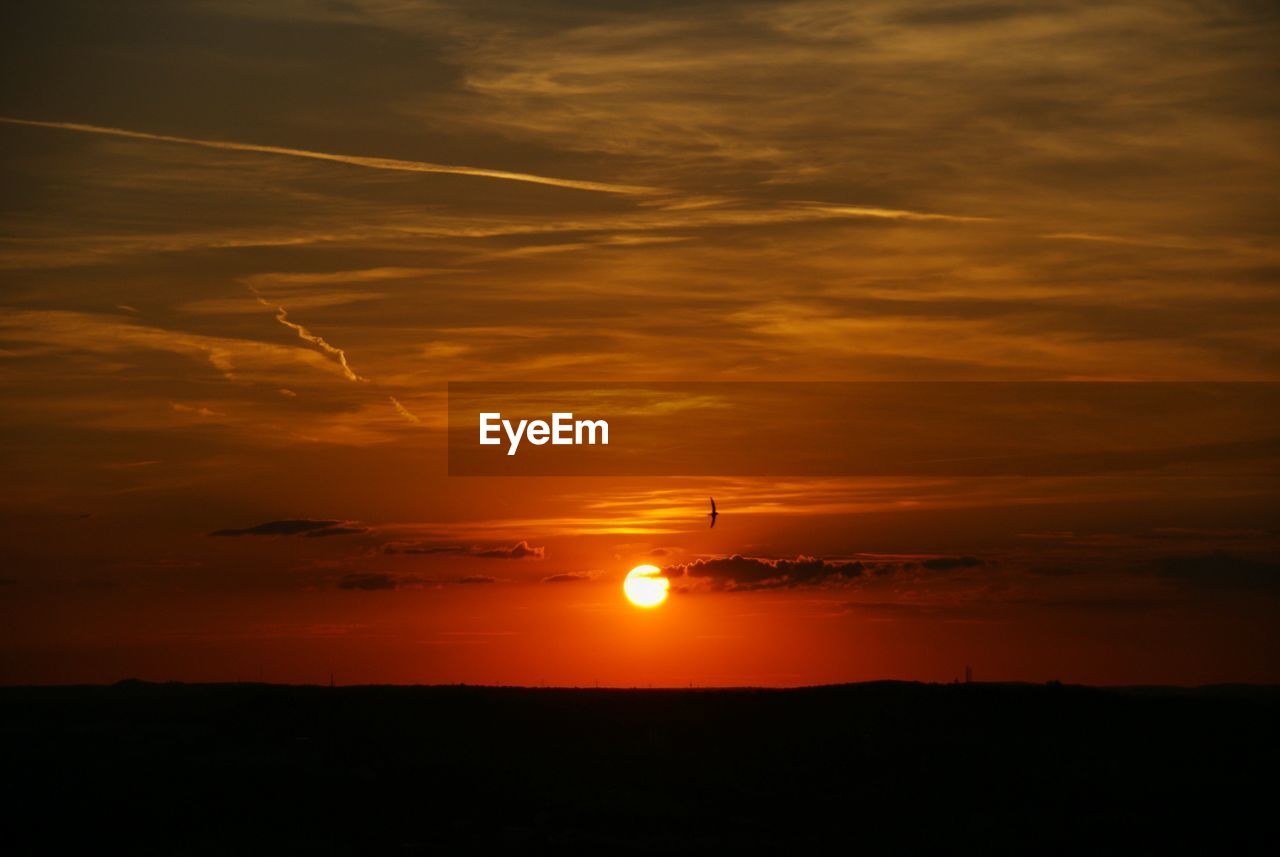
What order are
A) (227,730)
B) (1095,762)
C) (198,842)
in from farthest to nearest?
(227,730)
(1095,762)
(198,842)

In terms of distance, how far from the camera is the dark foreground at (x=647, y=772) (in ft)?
207

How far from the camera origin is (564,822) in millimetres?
65312

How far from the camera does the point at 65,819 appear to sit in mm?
64938

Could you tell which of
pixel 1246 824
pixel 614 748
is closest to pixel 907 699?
pixel 614 748

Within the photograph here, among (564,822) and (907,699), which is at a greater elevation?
(907,699)

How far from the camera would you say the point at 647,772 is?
244 feet

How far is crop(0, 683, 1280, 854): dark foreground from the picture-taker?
63.0m

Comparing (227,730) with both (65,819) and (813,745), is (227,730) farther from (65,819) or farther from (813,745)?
(813,745)

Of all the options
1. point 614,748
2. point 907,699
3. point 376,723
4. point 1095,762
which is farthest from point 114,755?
point 1095,762

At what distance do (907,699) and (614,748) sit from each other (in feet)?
52.8

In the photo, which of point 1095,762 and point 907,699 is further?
point 907,699

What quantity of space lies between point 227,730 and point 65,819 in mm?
15771

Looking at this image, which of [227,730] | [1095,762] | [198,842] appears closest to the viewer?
[198,842]

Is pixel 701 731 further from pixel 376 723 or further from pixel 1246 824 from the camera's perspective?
pixel 1246 824
